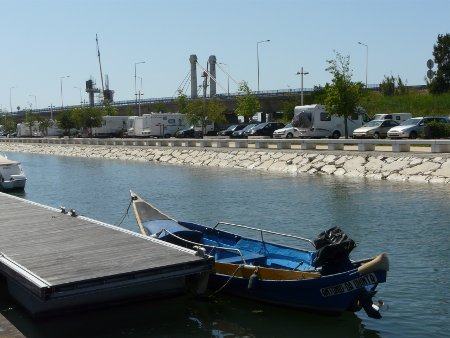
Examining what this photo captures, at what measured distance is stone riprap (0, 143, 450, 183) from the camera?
111 ft

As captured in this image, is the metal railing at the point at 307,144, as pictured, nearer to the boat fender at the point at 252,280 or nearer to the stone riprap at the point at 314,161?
the stone riprap at the point at 314,161

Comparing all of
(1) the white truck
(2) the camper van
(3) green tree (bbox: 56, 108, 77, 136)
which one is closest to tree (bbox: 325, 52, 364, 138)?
(2) the camper van

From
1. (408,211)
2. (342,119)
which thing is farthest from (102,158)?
(408,211)

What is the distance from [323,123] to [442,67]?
3169 cm

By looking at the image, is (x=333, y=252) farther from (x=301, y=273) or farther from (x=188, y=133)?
(x=188, y=133)

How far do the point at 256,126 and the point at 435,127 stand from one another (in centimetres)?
2337

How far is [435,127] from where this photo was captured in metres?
47.0

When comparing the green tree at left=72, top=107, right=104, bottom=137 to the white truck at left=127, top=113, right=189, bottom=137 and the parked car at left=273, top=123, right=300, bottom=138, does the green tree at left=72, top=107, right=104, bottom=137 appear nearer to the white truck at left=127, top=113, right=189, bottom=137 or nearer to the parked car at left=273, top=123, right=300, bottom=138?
the white truck at left=127, top=113, right=189, bottom=137

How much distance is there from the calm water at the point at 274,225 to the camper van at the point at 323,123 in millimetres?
11508

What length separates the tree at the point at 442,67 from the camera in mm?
80688

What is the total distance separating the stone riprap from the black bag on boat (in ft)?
67.9

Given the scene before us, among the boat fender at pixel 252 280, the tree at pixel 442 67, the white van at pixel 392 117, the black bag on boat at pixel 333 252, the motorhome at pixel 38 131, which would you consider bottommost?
the motorhome at pixel 38 131

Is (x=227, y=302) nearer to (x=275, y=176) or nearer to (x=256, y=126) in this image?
(x=275, y=176)

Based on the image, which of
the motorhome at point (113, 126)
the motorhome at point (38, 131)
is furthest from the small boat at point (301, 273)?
the motorhome at point (38, 131)
